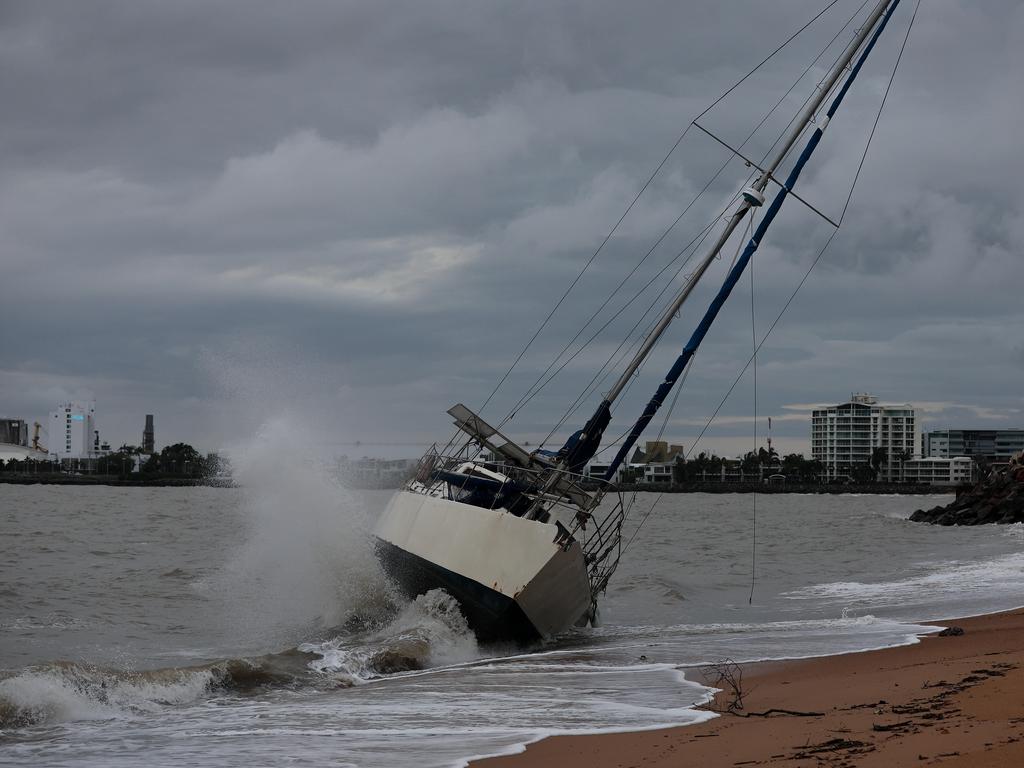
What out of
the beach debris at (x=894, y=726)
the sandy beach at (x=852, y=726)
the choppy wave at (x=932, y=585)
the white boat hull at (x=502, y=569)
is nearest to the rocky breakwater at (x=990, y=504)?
the choppy wave at (x=932, y=585)

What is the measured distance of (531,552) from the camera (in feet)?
51.6

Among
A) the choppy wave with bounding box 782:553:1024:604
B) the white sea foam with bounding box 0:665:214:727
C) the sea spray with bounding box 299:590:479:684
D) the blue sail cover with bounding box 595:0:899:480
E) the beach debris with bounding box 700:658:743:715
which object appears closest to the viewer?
the beach debris with bounding box 700:658:743:715

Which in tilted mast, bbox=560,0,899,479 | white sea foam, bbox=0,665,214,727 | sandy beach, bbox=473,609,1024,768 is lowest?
white sea foam, bbox=0,665,214,727

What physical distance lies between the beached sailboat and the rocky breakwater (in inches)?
1679

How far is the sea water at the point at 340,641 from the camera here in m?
10.0

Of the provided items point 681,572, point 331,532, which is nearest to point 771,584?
point 681,572

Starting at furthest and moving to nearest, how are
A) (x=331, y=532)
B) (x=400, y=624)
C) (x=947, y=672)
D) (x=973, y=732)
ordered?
(x=331, y=532)
(x=400, y=624)
(x=947, y=672)
(x=973, y=732)

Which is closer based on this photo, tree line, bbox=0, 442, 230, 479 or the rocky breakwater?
the rocky breakwater

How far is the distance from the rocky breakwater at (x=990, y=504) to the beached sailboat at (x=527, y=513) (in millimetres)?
42655

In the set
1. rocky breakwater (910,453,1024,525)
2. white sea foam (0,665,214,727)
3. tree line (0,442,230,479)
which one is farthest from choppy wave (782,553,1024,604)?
tree line (0,442,230,479)

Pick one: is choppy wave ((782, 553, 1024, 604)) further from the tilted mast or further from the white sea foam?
the white sea foam

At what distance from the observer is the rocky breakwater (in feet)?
190

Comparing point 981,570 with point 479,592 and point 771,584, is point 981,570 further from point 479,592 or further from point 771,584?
point 479,592

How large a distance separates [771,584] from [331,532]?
483 inches
